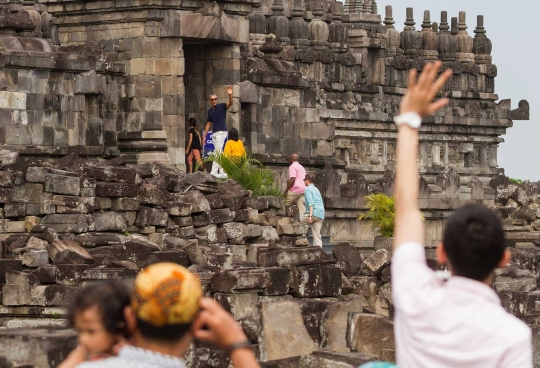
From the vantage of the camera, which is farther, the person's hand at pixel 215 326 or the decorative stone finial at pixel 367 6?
the decorative stone finial at pixel 367 6

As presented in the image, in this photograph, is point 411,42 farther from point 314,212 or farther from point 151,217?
point 151,217

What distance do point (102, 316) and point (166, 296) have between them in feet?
1.34

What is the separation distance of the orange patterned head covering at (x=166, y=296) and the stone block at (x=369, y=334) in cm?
535

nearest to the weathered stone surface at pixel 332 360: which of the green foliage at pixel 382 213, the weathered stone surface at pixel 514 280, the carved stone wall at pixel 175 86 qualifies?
the weathered stone surface at pixel 514 280

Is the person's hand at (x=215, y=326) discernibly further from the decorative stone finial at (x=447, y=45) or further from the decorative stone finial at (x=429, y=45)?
the decorative stone finial at (x=447, y=45)

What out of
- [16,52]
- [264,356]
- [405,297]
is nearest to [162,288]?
[405,297]

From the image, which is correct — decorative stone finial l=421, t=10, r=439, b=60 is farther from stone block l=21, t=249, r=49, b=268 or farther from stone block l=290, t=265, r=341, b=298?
stone block l=21, t=249, r=49, b=268

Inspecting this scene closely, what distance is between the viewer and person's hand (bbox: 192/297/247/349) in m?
5.39

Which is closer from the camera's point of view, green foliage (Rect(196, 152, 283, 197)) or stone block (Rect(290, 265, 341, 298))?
stone block (Rect(290, 265, 341, 298))

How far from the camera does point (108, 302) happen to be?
18.7 ft

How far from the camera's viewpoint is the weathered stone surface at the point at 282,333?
11.0 meters

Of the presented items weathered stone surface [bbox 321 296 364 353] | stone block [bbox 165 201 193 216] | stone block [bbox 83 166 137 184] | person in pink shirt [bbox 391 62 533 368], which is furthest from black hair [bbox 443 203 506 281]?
stone block [bbox 165 201 193 216]

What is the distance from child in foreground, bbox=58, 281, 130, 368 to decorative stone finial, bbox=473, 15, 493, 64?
42.1 metres

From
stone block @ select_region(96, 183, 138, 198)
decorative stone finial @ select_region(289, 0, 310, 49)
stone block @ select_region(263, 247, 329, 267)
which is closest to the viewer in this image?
stone block @ select_region(263, 247, 329, 267)
